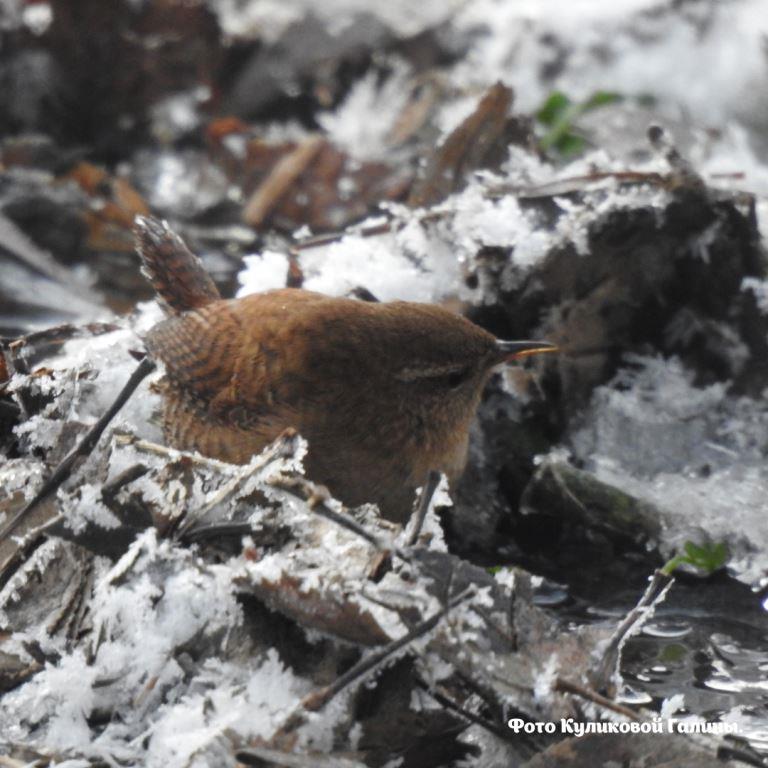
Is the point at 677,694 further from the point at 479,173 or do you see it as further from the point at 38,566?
the point at 479,173

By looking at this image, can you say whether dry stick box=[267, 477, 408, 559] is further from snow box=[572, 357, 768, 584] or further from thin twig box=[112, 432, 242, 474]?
snow box=[572, 357, 768, 584]

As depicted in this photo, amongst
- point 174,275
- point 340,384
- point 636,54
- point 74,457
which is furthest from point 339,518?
point 636,54

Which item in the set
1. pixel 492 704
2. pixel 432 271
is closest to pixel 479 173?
pixel 432 271

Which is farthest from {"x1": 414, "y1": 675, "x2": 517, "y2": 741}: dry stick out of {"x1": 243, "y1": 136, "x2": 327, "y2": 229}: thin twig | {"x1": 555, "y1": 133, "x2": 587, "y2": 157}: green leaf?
{"x1": 243, "y1": 136, "x2": 327, "y2": 229}: thin twig

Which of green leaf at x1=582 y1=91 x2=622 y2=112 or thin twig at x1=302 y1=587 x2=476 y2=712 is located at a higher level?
green leaf at x1=582 y1=91 x2=622 y2=112

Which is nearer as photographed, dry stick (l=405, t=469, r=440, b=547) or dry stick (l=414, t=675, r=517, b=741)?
dry stick (l=414, t=675, r=517, b=741)

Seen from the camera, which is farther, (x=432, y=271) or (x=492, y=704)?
(x=432, y=271)
